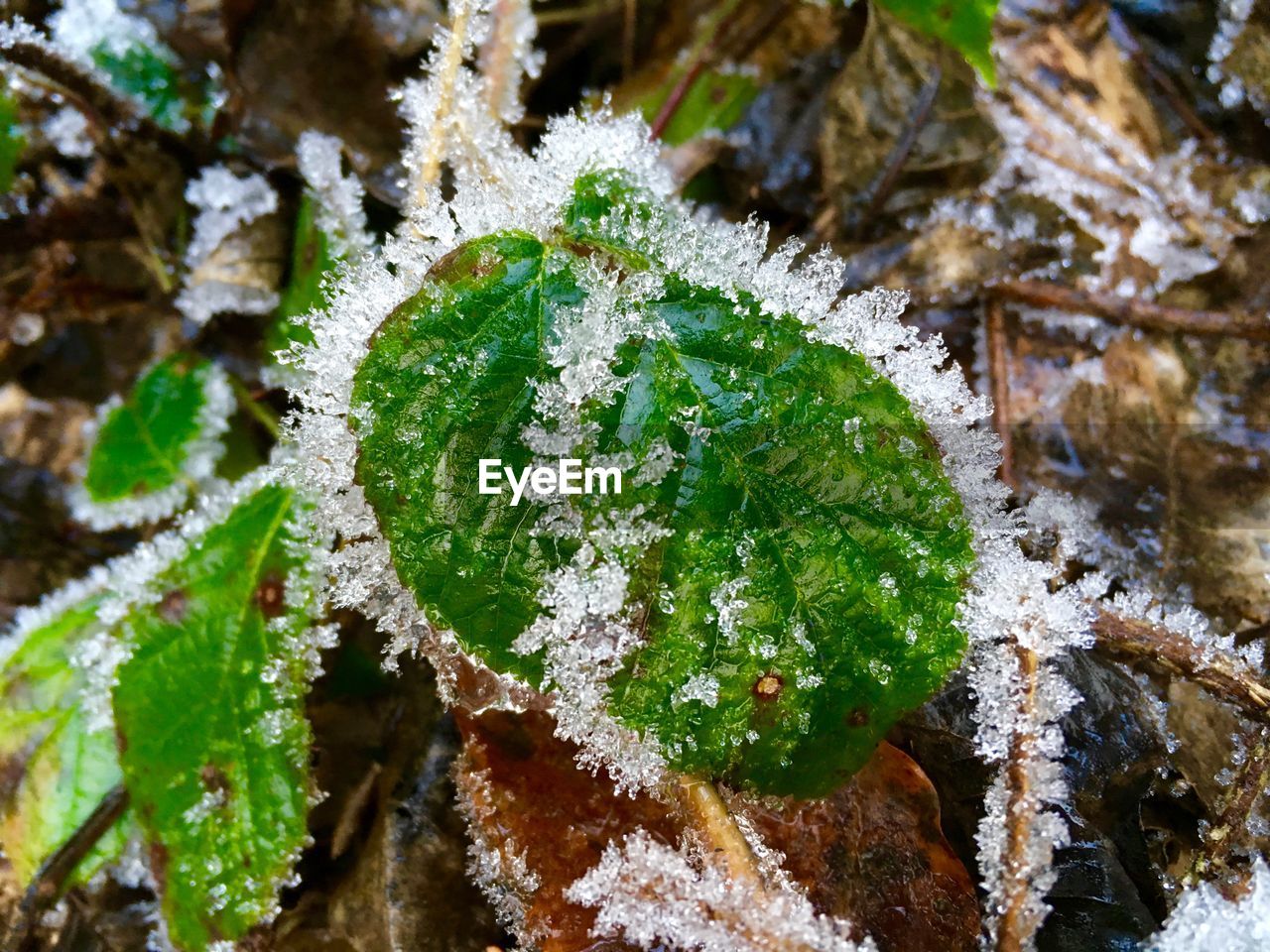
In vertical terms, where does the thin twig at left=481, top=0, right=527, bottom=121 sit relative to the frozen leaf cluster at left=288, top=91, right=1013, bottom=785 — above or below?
above

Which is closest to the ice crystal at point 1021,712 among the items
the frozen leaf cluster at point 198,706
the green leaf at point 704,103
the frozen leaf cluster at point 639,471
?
the frozen leaf cluster at point 639,471

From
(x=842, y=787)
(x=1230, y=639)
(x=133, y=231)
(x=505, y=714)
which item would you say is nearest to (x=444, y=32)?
(x=133, y=231)

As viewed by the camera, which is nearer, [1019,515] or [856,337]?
[856,337]

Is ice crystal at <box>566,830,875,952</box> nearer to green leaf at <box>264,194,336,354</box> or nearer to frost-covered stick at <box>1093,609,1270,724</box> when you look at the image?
frost-covered stick at <box>1093,609,1270,724</box>

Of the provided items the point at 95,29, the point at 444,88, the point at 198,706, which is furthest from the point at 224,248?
the point at 198,706

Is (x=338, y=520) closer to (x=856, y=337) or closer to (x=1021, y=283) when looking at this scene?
(x=856, y=337)

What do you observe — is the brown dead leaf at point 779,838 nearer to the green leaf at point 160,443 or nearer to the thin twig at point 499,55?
the green leaf at point 160,443

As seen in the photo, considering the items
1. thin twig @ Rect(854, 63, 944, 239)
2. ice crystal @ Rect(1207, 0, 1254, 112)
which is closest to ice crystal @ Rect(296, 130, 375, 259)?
thin twig @ Rect(854, 63, 944, 239)
